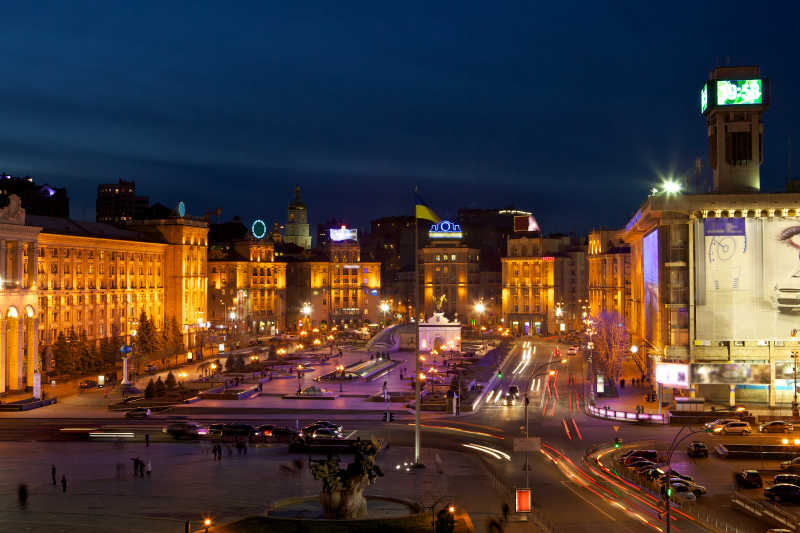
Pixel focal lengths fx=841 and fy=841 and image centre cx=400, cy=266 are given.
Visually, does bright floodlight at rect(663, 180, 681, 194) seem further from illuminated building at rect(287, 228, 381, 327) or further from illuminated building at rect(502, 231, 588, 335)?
illuminated building at rect(287, 228, 381, 327)

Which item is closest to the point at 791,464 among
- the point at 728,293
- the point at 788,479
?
the point at 788,479

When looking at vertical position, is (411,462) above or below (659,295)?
below

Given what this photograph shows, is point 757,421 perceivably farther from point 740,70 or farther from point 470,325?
point 470,325

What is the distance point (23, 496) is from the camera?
39.1 meters

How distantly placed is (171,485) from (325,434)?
13.2 m

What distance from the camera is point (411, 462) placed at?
47625 mm

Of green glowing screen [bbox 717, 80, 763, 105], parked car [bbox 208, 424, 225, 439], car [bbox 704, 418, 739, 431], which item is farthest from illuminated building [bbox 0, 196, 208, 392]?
green glowing screen [bbox 717, 80, 763, 105]

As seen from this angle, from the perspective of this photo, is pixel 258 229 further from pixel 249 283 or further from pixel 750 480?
pixel 750 480

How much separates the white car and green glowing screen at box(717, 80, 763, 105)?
1642 centimetres

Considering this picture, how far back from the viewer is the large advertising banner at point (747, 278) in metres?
72.1

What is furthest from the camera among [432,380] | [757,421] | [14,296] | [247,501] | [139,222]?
[139,222]

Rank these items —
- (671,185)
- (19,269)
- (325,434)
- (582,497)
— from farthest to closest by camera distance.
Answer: (671,185)
(19,269)
(325,434)
(582,497)

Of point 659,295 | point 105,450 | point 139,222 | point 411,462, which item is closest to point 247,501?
point 411,462

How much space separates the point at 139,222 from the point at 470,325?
2987 inches
